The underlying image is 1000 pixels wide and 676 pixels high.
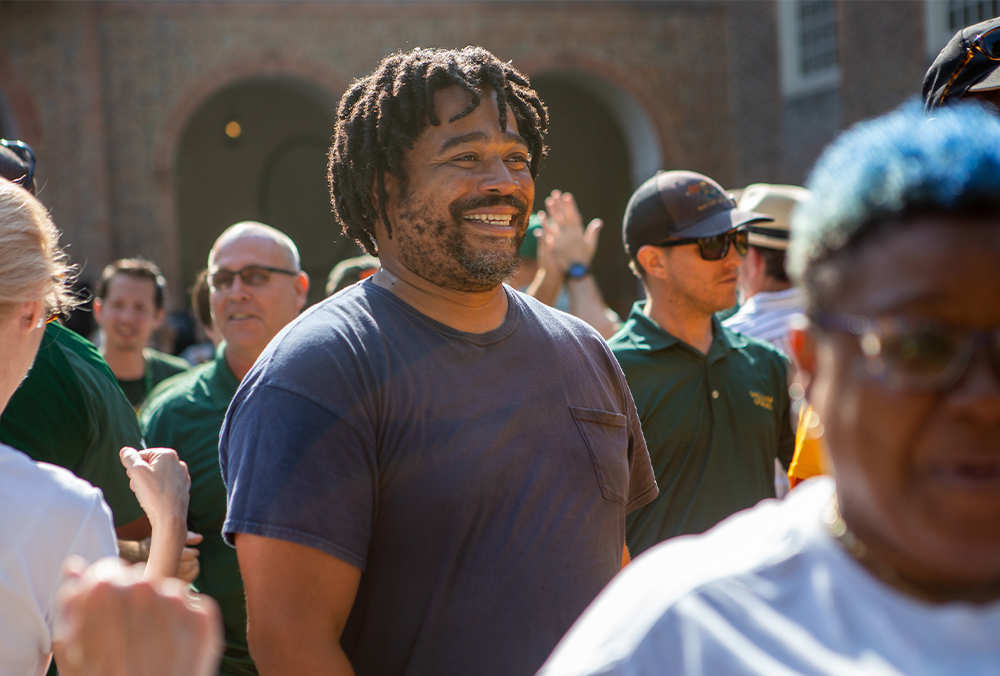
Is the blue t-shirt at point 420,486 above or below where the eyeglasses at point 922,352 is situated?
below

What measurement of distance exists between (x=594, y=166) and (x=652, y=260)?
635 inches

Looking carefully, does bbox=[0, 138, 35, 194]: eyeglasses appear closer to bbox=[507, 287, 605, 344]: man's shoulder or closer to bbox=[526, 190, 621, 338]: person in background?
bbox=[507, 287, 605, 344]: man's shoulder

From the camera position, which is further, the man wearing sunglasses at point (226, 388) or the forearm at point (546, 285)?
the forearm at point (546, 285)

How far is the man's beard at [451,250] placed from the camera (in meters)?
2.26

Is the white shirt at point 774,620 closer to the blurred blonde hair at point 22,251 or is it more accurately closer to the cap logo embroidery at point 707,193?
the blurred blonde hair at point 22,251

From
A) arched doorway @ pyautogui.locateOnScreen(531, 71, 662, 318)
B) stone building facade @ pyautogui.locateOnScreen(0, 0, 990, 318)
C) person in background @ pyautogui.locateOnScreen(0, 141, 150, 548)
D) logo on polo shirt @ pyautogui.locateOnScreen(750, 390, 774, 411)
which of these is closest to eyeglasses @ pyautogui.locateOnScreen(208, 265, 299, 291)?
person in background @ pyautogui.locateOnScreen(0, 141, 150, 548)

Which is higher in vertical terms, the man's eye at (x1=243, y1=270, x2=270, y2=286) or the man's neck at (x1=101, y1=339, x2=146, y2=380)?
the man's eye at (x1=243, y1=270, x2=270, y2=286)

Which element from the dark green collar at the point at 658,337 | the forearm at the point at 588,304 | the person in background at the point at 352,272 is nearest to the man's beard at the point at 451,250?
the dark green collar at the point at 658,337

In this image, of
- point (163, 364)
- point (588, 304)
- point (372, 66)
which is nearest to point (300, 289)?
point (588, 304)

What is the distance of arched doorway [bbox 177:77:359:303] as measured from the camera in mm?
18703

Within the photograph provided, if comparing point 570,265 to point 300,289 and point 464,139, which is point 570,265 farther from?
point 464,139

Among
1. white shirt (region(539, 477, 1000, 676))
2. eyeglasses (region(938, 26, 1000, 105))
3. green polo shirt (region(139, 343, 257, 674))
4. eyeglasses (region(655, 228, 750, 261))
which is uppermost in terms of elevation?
eyeglasses (region(938, 26, 1000, 105))

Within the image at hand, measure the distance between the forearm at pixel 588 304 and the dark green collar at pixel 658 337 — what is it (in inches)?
48.5

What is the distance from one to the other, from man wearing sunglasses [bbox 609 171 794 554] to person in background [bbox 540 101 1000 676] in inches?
88.3
